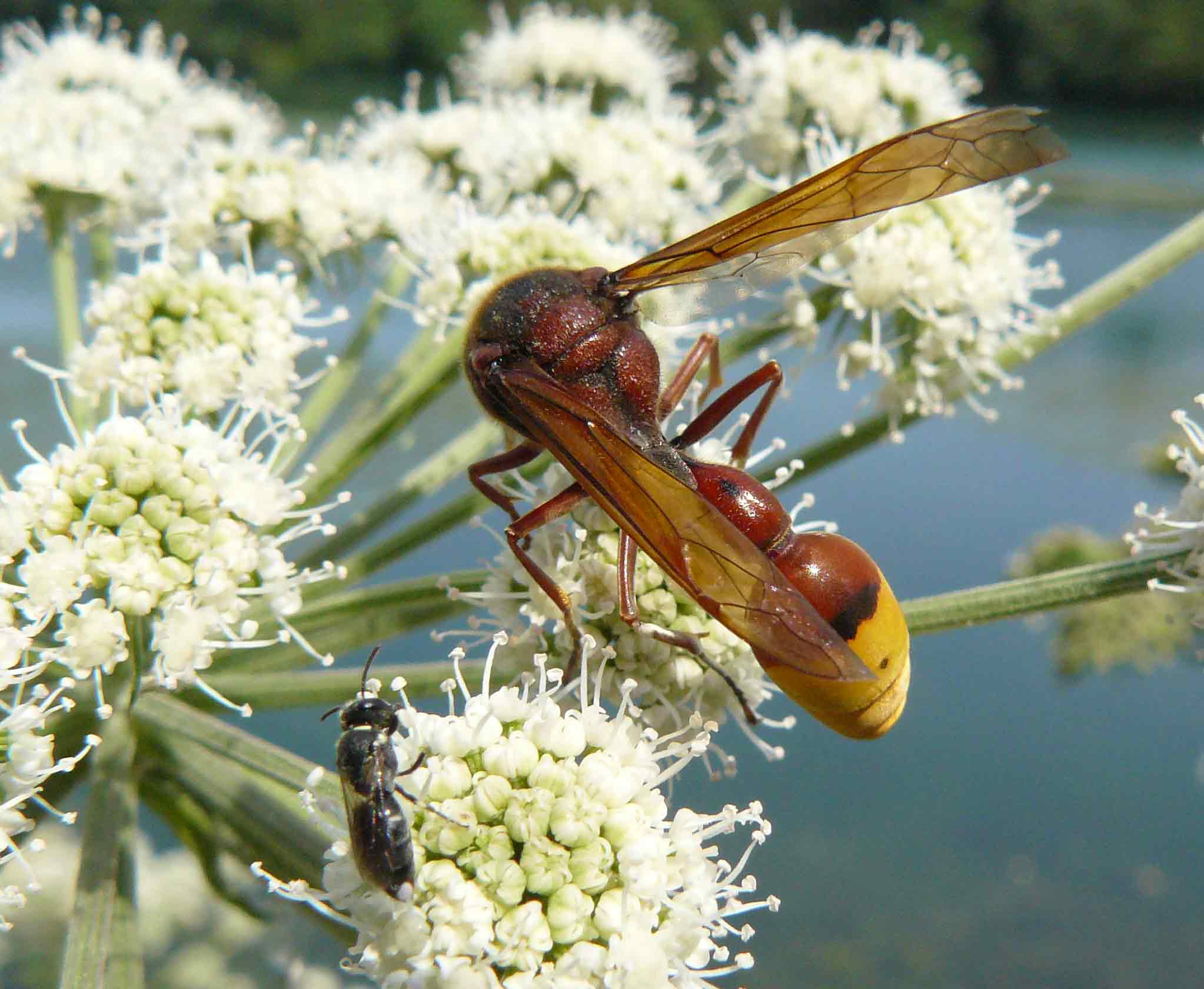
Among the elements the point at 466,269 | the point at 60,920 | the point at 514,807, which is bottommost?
the point at 60,920

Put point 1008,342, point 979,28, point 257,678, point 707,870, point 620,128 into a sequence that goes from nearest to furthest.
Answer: point 707,870
point 257,678
point 1008,342
point 620,128
point 979,28

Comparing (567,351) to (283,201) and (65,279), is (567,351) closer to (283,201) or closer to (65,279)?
(283,201)

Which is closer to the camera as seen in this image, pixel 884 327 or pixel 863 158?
pixel 863 158

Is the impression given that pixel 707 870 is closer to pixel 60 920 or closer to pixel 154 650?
pixel 154 650

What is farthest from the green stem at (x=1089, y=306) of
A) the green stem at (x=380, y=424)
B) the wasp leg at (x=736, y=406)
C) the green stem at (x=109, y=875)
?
Answer: the green stem at (x=109, y=875)

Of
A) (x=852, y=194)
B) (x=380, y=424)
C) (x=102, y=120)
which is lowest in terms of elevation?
(x=380, y=424)

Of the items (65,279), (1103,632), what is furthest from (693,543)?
(1103,632)

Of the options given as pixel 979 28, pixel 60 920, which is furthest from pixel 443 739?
pixel 979 28
